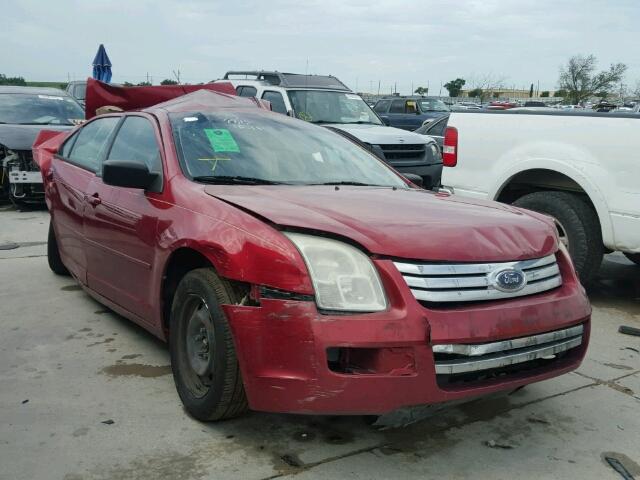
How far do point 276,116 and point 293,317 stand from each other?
214cm

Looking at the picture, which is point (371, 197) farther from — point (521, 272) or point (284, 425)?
point (284, 425)

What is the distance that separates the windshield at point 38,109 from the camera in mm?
10273

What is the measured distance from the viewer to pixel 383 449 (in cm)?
304

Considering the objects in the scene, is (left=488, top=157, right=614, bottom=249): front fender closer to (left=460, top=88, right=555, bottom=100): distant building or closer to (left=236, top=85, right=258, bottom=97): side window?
(left=236, top=85, right=258, bottom=97): side window

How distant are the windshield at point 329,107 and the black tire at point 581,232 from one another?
5677 mm

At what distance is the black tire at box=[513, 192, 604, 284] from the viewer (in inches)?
216

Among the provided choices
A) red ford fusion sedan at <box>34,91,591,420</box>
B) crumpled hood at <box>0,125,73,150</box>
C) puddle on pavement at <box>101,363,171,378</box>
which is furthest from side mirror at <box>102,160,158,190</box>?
crumpled hood at <box>0,125,73,150</box>

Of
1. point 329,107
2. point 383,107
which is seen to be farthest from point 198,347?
point 383,107

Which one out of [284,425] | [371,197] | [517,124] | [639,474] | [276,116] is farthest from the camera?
[517,124]

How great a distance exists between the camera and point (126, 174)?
11.9 feet

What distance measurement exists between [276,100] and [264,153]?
7222mm

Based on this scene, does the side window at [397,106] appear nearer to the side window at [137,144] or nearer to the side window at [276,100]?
the side window at [276,100]

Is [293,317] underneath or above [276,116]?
underneath

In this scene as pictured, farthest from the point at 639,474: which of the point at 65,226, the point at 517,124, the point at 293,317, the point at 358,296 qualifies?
the point at 65,226
